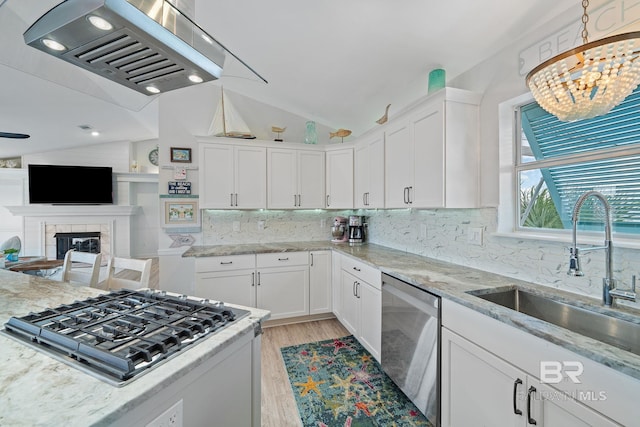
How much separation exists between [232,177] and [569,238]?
123 inches

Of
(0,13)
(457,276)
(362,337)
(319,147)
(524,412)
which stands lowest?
(362,337)

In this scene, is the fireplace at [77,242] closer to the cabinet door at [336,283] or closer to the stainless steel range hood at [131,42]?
the cabinet door at [336,283]

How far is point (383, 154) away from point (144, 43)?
2.27 m

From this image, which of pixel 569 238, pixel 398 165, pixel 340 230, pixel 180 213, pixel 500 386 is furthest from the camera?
pixel 340 230

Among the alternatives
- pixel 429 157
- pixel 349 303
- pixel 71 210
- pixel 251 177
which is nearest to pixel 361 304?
pixel 349 303

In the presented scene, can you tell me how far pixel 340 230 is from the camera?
380cm

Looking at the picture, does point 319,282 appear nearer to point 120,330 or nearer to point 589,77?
point 120,330

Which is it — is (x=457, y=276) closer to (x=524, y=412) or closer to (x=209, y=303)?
(x=524, y=412)

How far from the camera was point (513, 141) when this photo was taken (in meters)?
1.96

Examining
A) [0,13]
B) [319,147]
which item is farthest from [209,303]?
[0,13]

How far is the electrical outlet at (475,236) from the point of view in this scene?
2.09m

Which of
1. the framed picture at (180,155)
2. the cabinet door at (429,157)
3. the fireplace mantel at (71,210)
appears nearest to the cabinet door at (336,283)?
the cabinet door at (429,157)

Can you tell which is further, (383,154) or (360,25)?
(383,154)

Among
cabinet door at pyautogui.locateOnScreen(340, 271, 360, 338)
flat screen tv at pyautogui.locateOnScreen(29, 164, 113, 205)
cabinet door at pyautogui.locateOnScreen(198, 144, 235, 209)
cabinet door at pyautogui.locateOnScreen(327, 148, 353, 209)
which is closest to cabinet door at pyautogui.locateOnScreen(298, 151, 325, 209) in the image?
cabinet door at pyautogui.locateOnScreen(327, 148, 353, 209)
